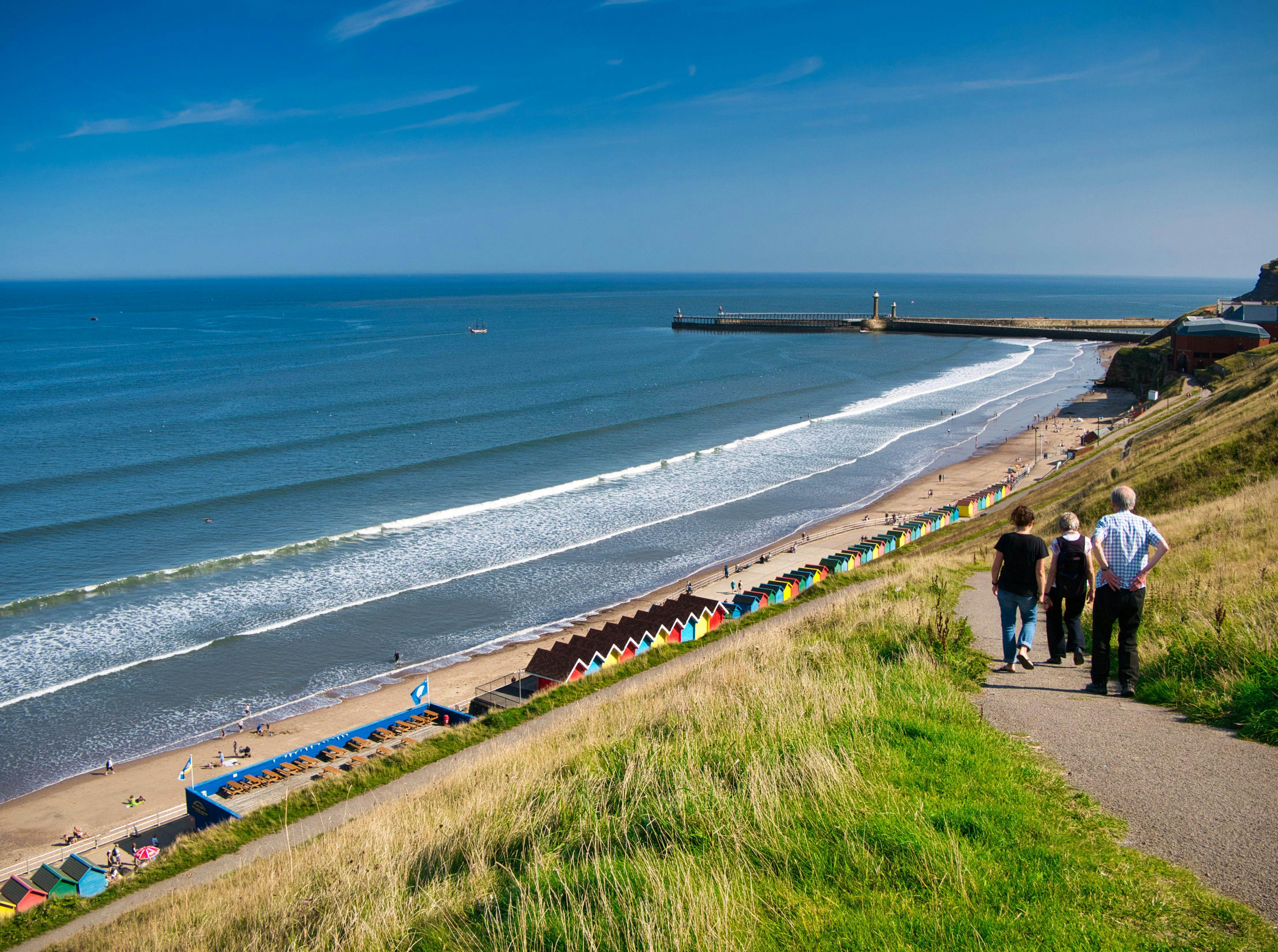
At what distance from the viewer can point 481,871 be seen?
516 cm

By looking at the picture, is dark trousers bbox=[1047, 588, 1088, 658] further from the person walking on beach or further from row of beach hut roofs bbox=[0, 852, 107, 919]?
row of beach hut roofs bbox=[0, 852, 107, 919]

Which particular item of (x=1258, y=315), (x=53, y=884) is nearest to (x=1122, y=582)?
(x=53, y=884)

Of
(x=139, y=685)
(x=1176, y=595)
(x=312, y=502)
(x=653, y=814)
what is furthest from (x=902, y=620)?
(x=312, y=502)

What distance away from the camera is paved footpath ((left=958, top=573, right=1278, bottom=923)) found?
434 centimetres

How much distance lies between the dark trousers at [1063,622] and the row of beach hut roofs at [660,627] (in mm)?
8727

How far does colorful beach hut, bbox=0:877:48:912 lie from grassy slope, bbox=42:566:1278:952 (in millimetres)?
8067

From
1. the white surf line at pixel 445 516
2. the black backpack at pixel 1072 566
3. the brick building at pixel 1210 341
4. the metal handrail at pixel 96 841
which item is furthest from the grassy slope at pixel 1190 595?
the brick building at pixel 1210 341

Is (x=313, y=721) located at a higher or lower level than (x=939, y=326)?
lower

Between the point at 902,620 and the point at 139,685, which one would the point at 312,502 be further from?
the point at 902,620

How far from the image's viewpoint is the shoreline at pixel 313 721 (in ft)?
55.8

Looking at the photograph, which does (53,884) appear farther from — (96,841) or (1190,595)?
(1190,595)

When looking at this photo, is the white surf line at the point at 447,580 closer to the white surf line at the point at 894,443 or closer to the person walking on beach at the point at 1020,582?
the white surf line at the point at 894,443

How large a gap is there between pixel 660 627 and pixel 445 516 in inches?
762

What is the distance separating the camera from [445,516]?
3638 cm
